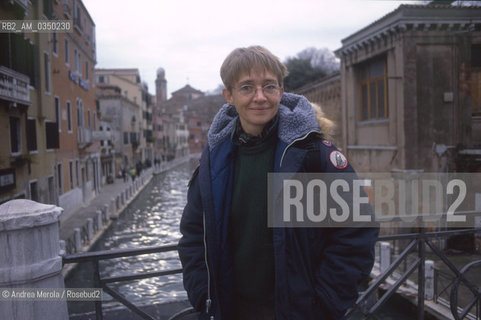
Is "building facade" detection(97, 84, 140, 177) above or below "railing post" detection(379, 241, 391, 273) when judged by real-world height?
above

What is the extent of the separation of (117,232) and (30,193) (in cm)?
448

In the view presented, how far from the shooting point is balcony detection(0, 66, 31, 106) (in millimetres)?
Answer: 9812

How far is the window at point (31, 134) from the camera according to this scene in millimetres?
12188

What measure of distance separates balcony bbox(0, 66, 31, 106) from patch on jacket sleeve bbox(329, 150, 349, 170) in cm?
1024

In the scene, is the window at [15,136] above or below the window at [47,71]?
below

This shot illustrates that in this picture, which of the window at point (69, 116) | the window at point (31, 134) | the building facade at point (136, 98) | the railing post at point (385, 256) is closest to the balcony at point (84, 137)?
the window at point (69, 116)

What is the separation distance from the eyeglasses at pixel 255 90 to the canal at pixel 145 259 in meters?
2.67

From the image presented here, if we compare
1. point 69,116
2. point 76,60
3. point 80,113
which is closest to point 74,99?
point 69,116

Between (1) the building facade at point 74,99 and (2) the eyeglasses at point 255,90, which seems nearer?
(2) the eyeglasses at point 255,90

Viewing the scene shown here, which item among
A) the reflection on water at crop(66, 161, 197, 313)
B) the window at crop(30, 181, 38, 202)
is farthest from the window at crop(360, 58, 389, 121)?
the window at crop(30, 181, 38, 202)

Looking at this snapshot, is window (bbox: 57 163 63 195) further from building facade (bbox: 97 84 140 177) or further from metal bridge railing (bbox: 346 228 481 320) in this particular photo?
metal bridge railing (bbox: 346 228 481 320)

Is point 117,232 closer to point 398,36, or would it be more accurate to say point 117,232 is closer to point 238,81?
point 398,36

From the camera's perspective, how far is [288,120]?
177cm

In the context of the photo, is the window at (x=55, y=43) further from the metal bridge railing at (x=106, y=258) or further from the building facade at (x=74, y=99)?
the metal bridge railing at (x=106, y=258)
